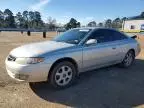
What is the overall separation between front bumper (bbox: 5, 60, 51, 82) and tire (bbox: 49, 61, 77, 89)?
9.5 inches

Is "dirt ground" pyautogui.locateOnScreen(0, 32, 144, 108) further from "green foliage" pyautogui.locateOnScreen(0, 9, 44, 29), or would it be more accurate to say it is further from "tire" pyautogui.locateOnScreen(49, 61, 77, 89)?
"green foliage" pyautogui.locateOnScreen(0, 9, 44, 29)

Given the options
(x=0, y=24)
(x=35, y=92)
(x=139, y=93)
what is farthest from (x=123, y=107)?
(x=0, y=24)

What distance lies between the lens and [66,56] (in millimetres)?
5602

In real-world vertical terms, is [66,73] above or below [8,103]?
above

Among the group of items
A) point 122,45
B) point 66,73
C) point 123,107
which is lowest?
point 123,107

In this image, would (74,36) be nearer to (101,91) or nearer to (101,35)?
(101,35)

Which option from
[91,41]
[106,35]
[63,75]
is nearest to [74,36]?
[91,41]

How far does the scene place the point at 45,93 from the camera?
539 cm

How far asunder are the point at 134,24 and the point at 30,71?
2601 inches

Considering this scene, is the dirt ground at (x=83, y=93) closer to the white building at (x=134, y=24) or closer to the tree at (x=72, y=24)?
the tree at (x=72, y=24)

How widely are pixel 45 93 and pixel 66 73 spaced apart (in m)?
0.75

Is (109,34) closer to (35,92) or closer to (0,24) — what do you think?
(35,92)

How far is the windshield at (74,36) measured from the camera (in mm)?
6281

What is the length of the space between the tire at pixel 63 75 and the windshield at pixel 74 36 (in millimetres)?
799
